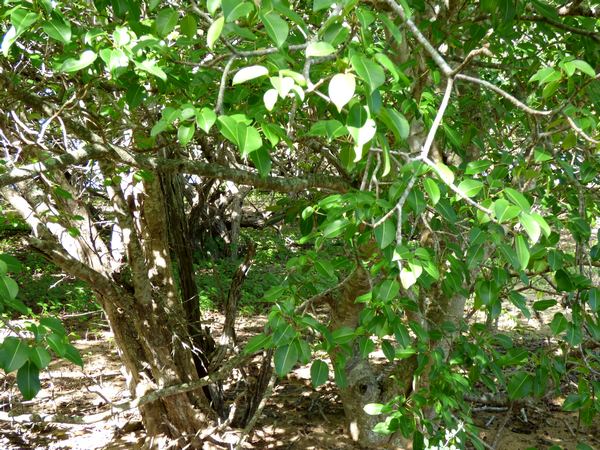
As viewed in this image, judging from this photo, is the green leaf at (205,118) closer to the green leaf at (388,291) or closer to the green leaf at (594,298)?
the green leaf at (388,291)

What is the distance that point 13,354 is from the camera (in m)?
1.64

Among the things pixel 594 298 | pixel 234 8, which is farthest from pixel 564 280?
pixel 234 8

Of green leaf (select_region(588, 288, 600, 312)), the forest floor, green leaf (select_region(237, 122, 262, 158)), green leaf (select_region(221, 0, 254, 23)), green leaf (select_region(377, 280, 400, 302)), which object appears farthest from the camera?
the forest floor

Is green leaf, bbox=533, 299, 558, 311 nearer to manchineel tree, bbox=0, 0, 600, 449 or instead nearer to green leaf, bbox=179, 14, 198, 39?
manchineel tree, bbox=0, 0, 600, 449

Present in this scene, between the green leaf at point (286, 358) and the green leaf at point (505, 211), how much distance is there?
0.71 metres

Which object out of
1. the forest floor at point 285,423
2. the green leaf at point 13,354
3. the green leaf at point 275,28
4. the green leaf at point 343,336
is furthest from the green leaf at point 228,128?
the forest floor at point 285,423

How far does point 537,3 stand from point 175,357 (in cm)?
278

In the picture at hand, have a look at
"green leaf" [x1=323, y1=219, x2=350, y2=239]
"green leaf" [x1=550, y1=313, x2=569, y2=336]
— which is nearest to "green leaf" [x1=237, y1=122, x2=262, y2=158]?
"green leaf" [x1=323, y1=219, x2=350, y2=239]

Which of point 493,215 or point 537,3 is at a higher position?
A: point 537,3

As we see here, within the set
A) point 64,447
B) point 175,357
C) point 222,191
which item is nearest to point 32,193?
point 175,357

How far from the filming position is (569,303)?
241cm

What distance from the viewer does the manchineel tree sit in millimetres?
1596

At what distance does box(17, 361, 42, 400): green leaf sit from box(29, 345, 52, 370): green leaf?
3 centimetres

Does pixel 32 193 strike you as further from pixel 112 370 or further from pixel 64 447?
pixel 112 370
